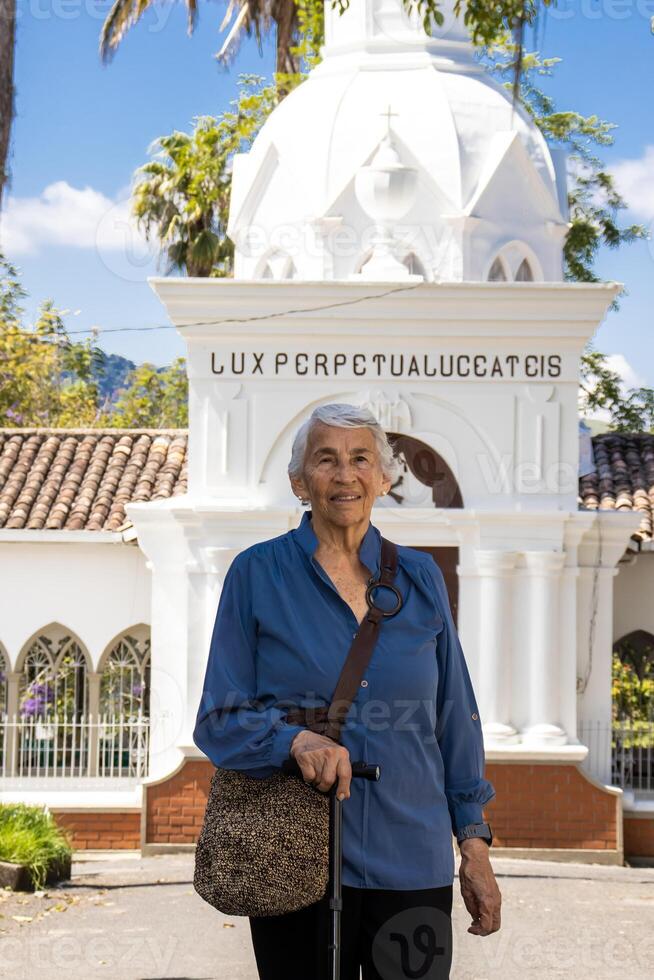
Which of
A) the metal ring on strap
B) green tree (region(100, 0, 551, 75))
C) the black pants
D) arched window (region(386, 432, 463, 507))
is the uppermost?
green tree (region(100, 0, 551, 75))

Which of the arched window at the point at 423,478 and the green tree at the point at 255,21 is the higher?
the green tree at the point at 255,21

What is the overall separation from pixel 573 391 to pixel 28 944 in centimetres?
807

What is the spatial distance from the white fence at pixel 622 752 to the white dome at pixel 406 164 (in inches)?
189

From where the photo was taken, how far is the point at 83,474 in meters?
18.5

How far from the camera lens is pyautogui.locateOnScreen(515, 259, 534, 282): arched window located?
16750 millimetres

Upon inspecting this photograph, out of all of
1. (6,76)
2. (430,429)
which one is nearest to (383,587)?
(6,76)

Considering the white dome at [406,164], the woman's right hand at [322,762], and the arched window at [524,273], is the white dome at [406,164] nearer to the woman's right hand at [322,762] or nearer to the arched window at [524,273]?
the arched window at [524,273]

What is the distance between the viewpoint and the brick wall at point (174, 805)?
15.4 m

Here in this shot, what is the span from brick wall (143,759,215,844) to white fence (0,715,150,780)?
104 cm

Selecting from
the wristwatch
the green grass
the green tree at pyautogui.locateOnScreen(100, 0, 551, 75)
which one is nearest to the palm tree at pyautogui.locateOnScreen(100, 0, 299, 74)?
the green tree at pyautogui.locateOnScreen(100, 0, 551, 75)

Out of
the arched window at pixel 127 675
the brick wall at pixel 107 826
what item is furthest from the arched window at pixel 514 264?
the brick wall at pixel 107 826

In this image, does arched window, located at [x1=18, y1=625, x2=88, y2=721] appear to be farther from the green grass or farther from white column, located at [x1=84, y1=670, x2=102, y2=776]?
the green grass

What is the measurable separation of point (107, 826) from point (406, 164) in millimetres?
7342

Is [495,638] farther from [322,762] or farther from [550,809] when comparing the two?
[322,762]
